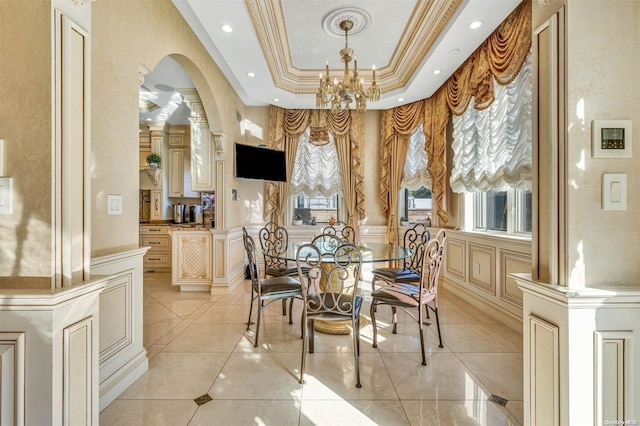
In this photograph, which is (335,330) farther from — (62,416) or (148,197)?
(148,197)

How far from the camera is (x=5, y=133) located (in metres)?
1.15

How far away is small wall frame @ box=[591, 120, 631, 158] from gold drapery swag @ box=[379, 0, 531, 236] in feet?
6.42

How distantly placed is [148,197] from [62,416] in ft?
18.3

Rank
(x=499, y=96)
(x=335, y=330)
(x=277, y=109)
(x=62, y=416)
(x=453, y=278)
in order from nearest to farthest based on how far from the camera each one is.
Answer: (x=62, y=416)
(x=335, y=330)
(x=499, y=96)
(x=453, y=278)
(x=277, y=109)

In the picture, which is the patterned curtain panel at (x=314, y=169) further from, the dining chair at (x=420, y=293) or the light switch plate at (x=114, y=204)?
the light switch plate at (x=114, y=204)

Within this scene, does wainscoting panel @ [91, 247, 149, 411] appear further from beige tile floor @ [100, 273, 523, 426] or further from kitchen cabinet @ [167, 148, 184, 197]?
kitchen cabinet @ [167, 148, 184, 197]

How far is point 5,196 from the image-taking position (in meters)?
1.15

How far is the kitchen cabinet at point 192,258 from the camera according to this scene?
13.3 ft

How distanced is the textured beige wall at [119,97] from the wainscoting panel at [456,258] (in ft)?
12.3

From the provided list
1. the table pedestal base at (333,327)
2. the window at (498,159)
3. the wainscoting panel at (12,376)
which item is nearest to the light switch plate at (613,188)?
the window at (498,159)

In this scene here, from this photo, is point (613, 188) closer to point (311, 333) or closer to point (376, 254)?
point (376, 254)

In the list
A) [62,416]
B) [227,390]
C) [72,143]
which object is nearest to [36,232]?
[72,143]

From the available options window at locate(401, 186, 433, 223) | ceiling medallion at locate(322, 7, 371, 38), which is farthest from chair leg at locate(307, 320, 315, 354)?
window at locate(401, 186, 433, 223)

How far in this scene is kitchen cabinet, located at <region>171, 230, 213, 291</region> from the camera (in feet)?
13.3
